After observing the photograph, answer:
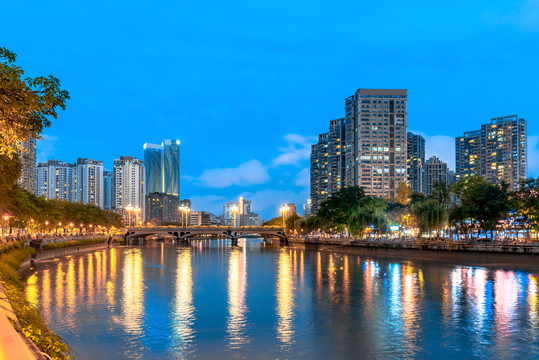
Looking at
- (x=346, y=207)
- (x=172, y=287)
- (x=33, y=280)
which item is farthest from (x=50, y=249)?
(x=346, y=207)

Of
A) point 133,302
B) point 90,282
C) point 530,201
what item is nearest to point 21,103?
point 133,302

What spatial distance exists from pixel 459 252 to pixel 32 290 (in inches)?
2582

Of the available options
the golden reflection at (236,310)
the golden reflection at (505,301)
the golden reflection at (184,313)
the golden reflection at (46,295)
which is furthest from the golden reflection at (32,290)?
the golden reflection at (505,301)

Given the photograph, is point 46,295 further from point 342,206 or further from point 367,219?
point 342,206

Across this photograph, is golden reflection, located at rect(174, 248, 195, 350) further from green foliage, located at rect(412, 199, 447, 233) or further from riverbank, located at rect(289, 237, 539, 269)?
green foliage, located at rect(412, 199, 447, 233)

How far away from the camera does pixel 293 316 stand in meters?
32.6

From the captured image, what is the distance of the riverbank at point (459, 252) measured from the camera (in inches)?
2739

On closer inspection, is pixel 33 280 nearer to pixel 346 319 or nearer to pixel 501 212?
pixel 346 319

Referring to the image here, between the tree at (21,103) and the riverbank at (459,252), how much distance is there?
67853mm

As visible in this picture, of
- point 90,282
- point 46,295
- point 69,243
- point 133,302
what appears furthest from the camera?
point 69,243

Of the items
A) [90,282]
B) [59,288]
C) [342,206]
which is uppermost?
[342,206]

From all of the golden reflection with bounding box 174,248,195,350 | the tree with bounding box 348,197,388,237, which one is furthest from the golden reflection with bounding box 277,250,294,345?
the tree with bounding box 348,197,388,237

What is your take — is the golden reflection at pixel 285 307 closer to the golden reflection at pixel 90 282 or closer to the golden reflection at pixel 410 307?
the golden reflection at pixel 410 307

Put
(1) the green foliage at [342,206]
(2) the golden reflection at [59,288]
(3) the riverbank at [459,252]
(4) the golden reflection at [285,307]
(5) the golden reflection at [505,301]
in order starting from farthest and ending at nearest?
(1) the green foliage at [342,206] → (3) the riverbank at [459,252] → (2) the golden reflection at [59,288] → (5) the golden reflection at [505,301] → (4) the golden reflection at [285,307]
